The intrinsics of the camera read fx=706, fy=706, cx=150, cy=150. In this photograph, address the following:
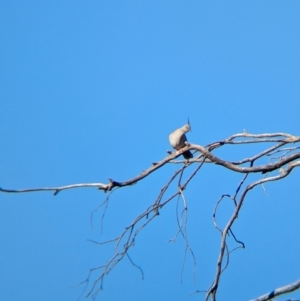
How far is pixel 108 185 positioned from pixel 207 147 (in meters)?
0.58

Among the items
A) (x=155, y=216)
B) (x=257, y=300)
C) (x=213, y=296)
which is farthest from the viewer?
(x=155, y=216)

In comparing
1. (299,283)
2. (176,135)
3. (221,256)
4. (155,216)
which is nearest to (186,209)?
(155,216)

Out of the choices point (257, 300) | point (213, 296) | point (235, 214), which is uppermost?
point (235, 214)

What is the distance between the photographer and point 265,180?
137 inches

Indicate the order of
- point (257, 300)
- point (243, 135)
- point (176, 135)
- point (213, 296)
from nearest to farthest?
point (257, 300), point (213, 296), point (243, 135), point (176, 135)

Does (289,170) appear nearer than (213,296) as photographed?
No

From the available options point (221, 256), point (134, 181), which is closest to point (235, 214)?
point (221, 256)

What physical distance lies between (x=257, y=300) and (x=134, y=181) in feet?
2.90

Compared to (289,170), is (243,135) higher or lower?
higher

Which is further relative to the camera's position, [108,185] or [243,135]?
[243,135]

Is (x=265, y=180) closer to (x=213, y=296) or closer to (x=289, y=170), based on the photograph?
(x=289, y=170)

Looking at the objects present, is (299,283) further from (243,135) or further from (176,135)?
(176,135)

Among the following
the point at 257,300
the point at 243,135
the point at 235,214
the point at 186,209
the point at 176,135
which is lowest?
the point at 257,300

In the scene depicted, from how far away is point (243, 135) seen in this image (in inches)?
149
